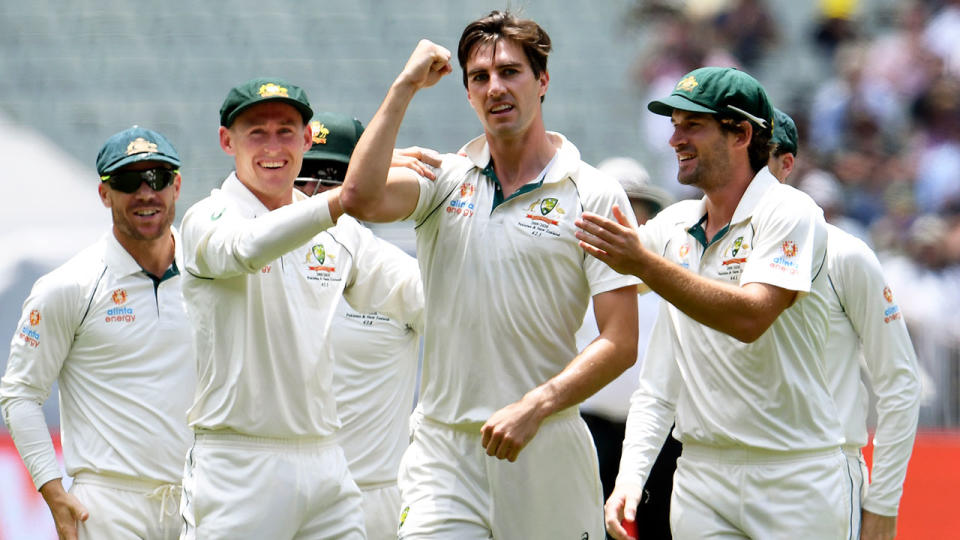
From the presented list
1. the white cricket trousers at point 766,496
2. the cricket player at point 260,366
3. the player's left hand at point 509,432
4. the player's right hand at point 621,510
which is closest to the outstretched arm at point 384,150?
the cricket player at point 260,366

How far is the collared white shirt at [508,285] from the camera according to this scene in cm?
424

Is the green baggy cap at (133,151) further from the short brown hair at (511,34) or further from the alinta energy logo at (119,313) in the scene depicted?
the short brown hair at (511,34)

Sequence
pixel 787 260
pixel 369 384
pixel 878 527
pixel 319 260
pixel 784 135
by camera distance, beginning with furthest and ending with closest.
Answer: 1. pixel 369 384
2. pixel 784 135
3. pixel 878 527
4. pixel 319 260
5. pixel 787 260

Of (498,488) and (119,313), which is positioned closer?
A: (498,488)

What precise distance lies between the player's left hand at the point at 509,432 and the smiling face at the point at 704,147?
42.1 inches

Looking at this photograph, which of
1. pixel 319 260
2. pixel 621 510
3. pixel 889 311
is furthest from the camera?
pixel 889 311

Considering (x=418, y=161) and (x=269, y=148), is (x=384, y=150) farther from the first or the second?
(x=269, y=148)

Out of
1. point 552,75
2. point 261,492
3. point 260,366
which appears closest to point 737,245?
point 260,366

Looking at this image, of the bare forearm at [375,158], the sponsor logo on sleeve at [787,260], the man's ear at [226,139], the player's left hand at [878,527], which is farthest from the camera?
the player's left hand at [878,527]

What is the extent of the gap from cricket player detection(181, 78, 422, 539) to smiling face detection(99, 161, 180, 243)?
814mm

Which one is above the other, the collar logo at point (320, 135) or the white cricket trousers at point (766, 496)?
the collar logo at point (320, 135)

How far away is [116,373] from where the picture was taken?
524 cm

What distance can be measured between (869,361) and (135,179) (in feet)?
9.38

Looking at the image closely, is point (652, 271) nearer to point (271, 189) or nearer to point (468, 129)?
point (271, 189)
